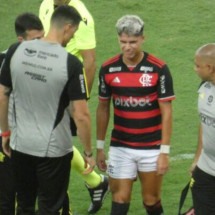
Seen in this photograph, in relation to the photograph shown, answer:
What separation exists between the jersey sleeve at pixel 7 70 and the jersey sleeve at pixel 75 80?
49 cm

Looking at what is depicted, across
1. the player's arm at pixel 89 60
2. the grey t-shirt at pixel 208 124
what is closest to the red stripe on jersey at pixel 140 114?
the grey t-shirt at pixel 208 124

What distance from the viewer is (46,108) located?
6496 mm

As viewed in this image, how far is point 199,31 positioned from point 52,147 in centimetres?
760

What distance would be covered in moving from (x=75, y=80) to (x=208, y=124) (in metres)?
1.11

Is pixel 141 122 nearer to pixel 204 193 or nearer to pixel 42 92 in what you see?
pixel 204 193

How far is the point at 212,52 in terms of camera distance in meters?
6.51

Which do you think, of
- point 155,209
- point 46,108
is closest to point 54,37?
point 46,108

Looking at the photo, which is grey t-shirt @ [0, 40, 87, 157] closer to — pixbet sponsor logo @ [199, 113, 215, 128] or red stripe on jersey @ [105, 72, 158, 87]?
red stripe on jersey @ [105, 72, 158, 87]

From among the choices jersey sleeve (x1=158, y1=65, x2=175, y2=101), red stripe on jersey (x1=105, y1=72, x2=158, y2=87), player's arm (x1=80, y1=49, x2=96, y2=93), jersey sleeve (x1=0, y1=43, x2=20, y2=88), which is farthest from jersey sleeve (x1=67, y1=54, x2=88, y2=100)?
player's arm (x1=80, y1=49, x2=96, y2=93)

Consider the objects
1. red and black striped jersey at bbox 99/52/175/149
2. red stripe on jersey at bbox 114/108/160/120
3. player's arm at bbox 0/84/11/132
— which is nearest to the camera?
player's arm at bbox 0/84/11/132

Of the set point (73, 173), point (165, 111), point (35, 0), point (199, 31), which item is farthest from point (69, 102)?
point (35, 0)

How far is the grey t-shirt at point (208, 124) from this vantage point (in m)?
6.52

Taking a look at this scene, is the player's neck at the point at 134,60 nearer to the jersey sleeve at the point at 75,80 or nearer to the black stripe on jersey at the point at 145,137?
the black stripe on jersey at the point at 145,137

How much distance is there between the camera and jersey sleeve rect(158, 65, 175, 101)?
700 centimetres
